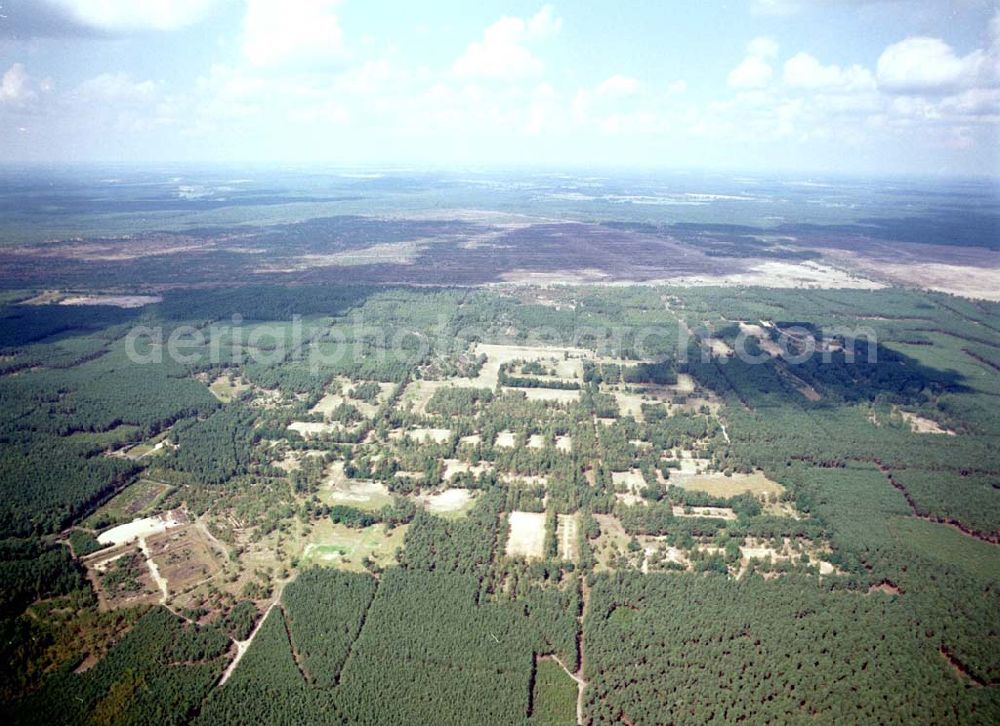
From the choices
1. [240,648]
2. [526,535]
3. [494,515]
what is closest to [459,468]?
[494,515]

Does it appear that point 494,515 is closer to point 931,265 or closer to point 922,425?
point 922,425

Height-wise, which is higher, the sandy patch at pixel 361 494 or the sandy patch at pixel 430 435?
the sandy patch at pixel 430 435

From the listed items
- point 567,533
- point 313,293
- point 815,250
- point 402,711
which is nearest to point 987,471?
point 567,533

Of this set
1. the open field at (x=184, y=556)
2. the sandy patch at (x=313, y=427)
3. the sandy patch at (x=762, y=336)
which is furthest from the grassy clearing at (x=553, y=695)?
the sandy patch at (x=762, y=336)

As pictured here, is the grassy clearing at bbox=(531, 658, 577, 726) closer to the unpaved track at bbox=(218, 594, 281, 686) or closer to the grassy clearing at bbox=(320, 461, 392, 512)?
the unpaved track at bbox=(218, 594, 281, 686)

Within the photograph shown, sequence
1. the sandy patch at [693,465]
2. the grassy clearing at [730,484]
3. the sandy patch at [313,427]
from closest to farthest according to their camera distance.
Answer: the grassy clearing at [730,484]
the sandy patch at [693,465]
the sandy patch at [313,427]

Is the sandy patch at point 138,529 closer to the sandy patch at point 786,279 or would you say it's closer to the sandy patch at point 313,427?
the sandy patch at point 313,427

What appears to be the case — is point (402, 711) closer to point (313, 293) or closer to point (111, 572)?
point (111, 572)
